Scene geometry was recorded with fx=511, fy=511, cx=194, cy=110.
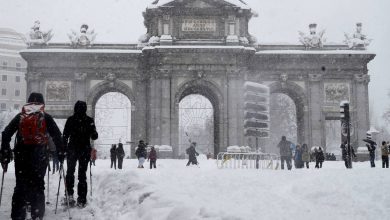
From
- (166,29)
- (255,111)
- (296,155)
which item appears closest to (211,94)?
(166,29)

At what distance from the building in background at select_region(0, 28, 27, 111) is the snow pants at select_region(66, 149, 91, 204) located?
8423cm

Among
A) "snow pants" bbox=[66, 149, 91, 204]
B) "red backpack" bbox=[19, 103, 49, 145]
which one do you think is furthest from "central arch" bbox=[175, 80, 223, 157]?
"red backpack" bbox=[19, 103, 49, 145]

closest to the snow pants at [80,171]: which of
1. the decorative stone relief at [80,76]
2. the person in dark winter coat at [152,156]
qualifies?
the person in dark winter coat at [152,156]

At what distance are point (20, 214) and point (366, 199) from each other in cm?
625

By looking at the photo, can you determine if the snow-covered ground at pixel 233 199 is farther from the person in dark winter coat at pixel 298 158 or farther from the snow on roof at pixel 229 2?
the snow on roof at pixel 229 2

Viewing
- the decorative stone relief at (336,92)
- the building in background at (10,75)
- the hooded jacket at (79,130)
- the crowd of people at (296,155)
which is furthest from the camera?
→ the building in background at (10,75)

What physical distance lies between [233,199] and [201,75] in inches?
1080

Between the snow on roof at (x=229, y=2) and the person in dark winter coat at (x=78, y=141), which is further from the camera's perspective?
the snow on roof at (x=229, y=2)

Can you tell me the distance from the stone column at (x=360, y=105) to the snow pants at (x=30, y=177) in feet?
112

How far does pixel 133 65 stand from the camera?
38250mm

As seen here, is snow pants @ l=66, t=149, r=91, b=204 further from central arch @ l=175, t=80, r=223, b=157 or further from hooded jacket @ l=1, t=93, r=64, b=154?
central arch @ l=175, t=80, r=223, b=157

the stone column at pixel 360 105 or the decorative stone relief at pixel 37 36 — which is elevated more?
the decorative stone relief at pixel 37 36

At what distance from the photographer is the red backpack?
7.71m

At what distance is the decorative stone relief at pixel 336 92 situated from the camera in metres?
39.0
